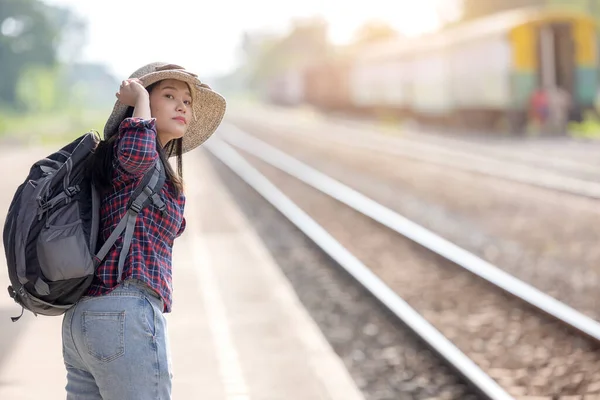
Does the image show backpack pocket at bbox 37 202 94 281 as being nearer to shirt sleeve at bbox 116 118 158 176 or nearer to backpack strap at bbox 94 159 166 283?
backpack strap at bbox 94 159 166 283

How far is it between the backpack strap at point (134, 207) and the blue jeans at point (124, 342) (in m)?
0.07

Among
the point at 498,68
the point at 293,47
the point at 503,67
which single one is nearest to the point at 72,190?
the point at 503,67

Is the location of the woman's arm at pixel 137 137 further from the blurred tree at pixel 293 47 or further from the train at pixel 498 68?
the blurred tree at pixel 293 47

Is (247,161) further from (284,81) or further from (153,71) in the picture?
(284,81)

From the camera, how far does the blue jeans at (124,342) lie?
228cm

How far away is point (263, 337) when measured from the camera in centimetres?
552

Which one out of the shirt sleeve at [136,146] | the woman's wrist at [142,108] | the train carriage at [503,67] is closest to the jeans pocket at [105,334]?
the shirt sleeve at [136,146]

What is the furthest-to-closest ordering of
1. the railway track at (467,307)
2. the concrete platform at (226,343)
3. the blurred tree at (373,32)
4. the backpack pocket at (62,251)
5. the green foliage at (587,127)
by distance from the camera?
the blurred tree at (373,32), the green foliage at (587,127), the railway track at (467,307), the concrete platform at (226,343), the backpack pocket at (62,251)

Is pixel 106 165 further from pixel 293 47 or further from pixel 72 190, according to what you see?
pixel 293 47

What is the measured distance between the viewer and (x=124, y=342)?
2275mm

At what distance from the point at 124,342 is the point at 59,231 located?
34 cm

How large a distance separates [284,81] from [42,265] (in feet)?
219

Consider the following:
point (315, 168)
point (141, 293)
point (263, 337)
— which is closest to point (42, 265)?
point (141, 293)

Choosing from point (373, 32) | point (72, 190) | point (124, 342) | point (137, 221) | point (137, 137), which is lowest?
point (373, 32)
